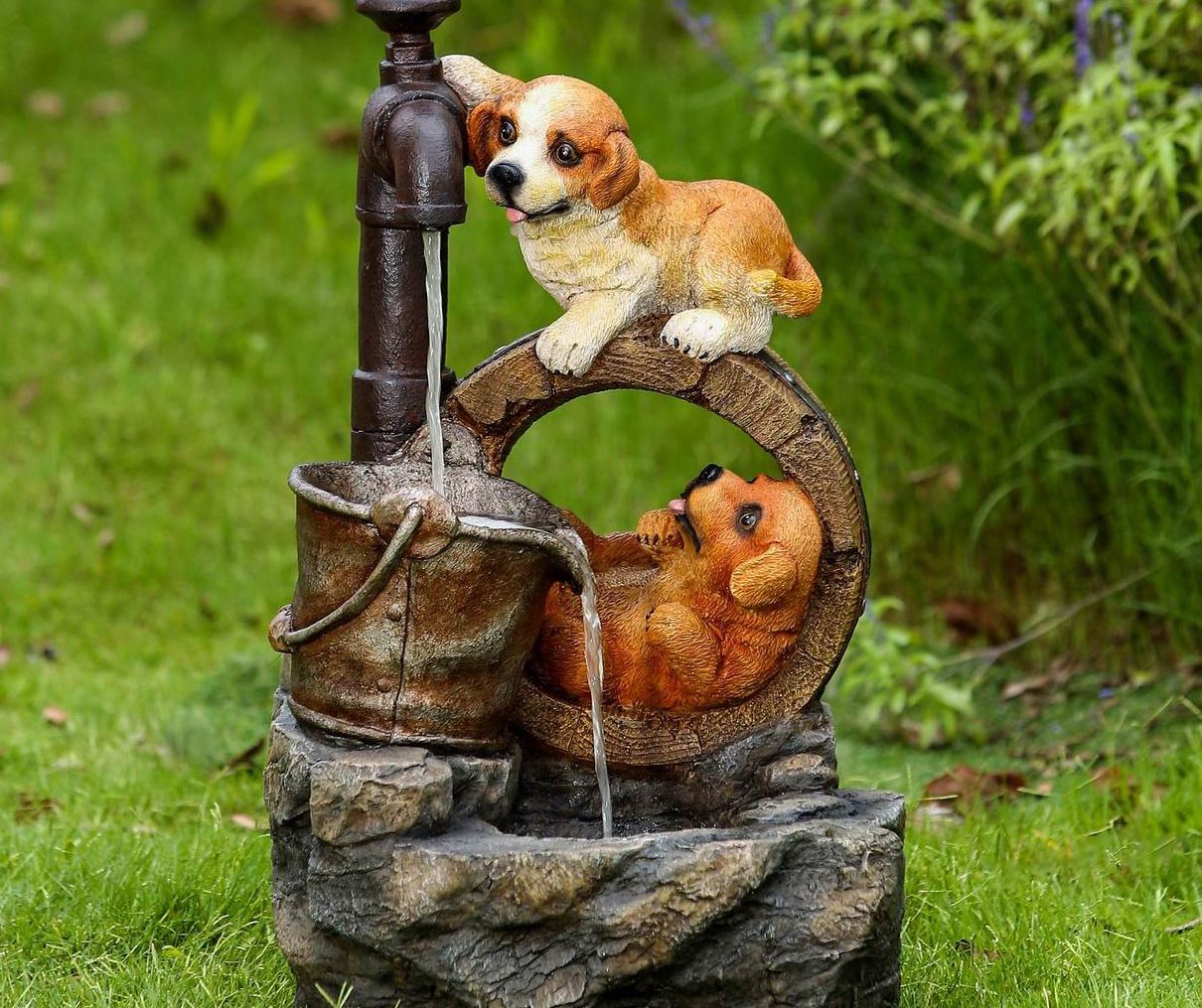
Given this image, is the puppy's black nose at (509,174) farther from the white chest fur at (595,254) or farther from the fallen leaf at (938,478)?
the fallen leaf at (938,478)

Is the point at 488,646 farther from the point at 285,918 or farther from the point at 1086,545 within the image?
the point at 1086,545

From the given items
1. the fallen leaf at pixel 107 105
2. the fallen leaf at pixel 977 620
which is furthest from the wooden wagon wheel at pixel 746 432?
the fallen leaf at pixel 107 105

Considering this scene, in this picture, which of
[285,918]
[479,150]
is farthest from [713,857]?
[479,150]

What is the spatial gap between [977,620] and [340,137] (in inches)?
141

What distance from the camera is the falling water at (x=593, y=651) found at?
273 cm

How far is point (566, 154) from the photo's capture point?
2.71 meters

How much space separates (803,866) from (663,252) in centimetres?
101

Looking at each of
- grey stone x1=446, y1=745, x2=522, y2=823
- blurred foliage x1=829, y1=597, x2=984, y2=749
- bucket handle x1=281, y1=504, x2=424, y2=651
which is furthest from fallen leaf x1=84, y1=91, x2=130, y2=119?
grey stone x1=446, y1=745, x2=522, y2=823

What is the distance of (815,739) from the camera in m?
2.86

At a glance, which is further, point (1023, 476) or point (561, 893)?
point (1023, 476)

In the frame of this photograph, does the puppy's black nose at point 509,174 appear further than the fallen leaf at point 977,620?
No

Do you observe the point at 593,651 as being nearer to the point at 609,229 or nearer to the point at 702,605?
the point at 702,605

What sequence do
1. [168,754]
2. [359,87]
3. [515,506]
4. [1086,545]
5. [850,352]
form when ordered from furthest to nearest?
[359,87] < [850,352] < [1086,545] < [168,754] < [515,506]

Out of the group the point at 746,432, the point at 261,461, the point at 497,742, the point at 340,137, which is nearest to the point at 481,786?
the point at 497,742
